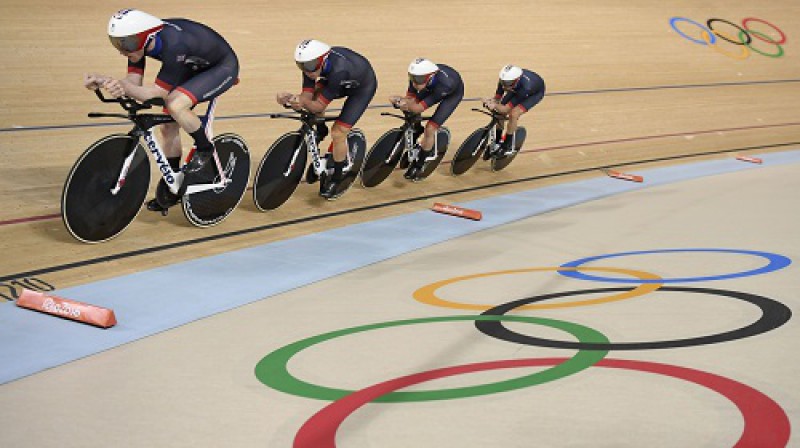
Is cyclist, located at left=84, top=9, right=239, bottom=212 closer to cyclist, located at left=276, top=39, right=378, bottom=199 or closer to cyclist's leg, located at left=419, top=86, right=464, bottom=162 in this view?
cyclist, located at left=276, top=39, right=378, bottom=199

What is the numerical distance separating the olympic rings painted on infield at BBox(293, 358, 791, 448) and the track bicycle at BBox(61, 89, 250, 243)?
2.22m

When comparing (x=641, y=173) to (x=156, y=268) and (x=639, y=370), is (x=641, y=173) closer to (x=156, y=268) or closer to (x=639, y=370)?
(x=156, y=268)

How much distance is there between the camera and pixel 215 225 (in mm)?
5586

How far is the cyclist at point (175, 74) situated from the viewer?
15.1 feet

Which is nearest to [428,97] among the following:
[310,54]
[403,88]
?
[310,54]

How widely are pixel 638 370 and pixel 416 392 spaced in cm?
67

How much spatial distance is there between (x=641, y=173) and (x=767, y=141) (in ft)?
9.49

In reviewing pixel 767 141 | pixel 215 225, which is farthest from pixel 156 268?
pixel 767 141

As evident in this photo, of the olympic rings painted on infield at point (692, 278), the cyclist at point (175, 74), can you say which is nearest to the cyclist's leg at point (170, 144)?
the cyclist at point (175, 74)

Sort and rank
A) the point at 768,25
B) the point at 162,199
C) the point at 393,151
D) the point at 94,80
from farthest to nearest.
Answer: the point at 768,25 → the point at 393,151 → the point at 162,199 → the point at 94,80

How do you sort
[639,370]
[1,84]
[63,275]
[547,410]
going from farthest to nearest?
[1,84] < [63,275] < [639,370] < [547,410]

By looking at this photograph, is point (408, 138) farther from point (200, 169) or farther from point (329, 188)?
point (200, 169)

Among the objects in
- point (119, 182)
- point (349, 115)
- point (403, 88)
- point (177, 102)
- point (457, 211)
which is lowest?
point (457, 211)

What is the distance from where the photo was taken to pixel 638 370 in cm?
296
